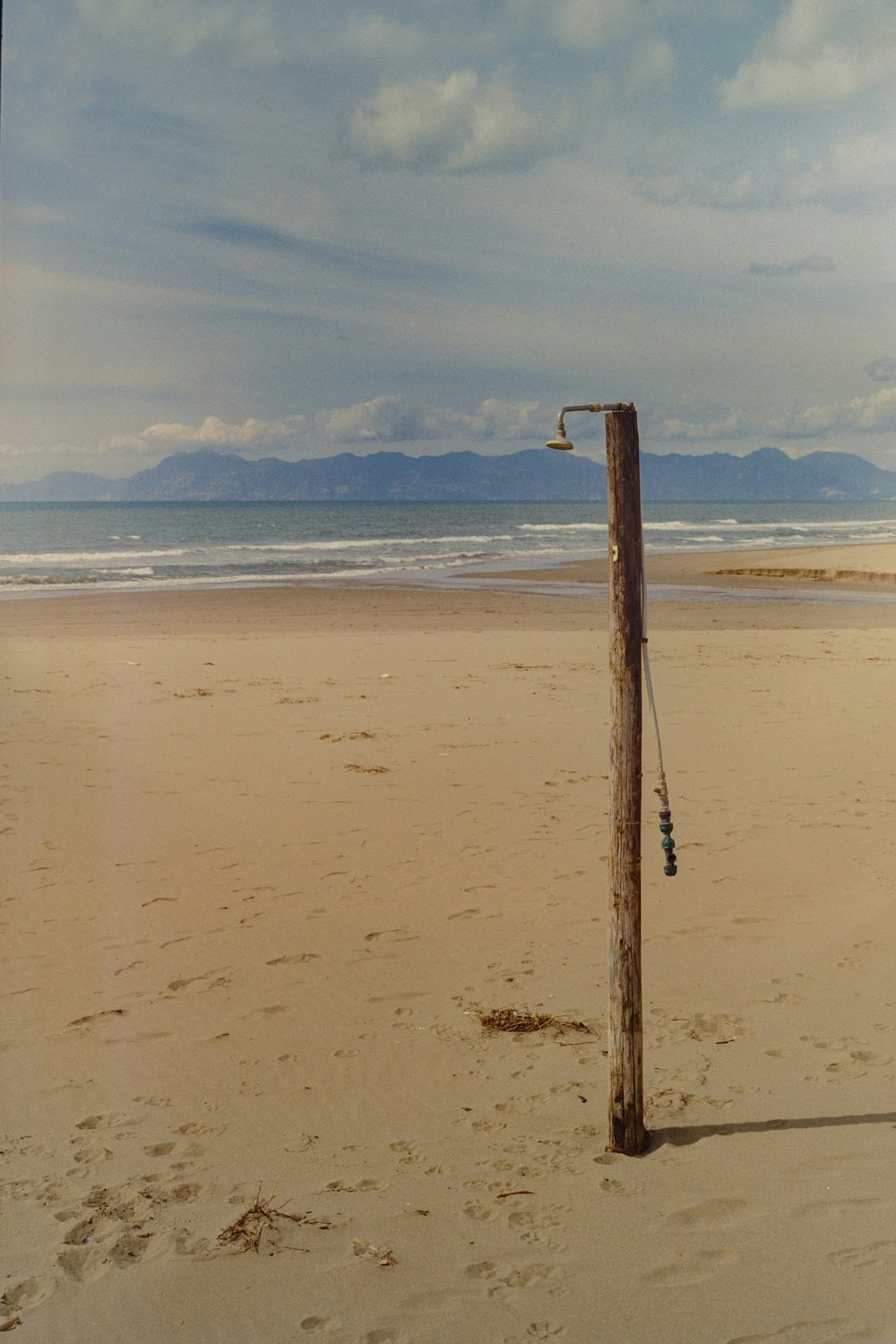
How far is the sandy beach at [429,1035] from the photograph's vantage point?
11.1ft

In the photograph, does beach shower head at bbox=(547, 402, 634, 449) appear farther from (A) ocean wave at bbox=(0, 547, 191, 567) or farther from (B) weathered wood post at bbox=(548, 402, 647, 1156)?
(A) ocean wave at bbox=(0, 547, 191, 567)

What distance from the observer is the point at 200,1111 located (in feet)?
14.4

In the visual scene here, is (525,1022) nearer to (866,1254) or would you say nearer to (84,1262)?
(866,1254)

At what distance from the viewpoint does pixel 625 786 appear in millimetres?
4145

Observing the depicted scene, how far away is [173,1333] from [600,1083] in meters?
2.00

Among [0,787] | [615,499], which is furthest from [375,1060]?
[0,787]

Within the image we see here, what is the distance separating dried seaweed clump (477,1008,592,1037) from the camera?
5.05 metres

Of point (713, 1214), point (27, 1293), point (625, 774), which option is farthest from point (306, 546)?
point (27, 1293)

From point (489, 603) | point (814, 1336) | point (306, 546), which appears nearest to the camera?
point (814, 1336)

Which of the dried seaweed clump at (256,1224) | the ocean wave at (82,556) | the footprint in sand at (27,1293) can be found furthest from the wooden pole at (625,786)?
the ocean wave at (82,556)

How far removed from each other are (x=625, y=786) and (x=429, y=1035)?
1.67m

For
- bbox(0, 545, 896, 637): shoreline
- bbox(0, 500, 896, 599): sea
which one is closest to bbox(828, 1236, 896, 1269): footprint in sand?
bbox(0, 545, 896, 637): shoreline

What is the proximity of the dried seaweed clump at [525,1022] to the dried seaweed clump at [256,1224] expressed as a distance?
4.88 ft

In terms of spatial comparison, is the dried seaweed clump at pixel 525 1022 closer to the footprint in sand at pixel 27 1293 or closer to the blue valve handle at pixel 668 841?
the blue valve handle at pixel 668 841
